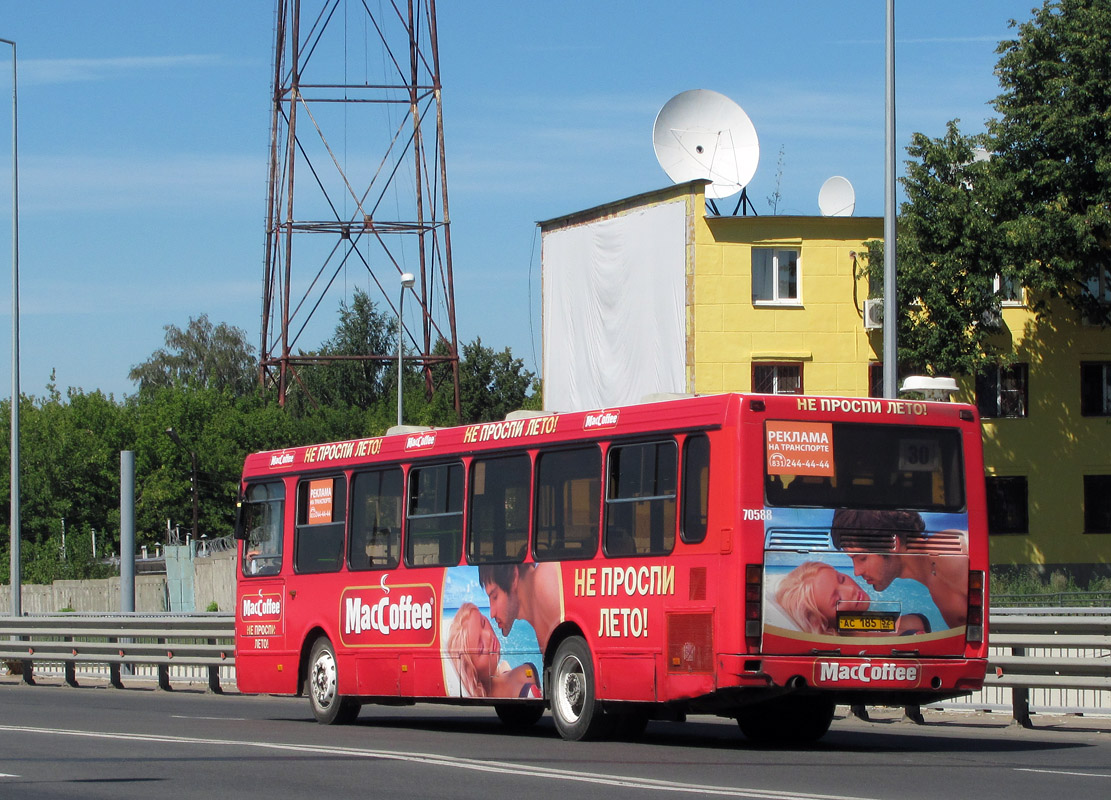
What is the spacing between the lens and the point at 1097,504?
48.7 m

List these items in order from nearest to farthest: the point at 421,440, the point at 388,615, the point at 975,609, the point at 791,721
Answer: the point at 975,609, the point at 791,721, the point at 421,440, the point at 388,615

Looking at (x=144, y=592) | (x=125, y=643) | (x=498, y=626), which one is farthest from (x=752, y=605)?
(x=144, y=592)

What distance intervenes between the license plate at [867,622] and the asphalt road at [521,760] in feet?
2.90

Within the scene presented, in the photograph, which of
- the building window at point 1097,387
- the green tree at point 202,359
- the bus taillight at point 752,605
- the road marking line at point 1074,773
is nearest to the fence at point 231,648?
the road marking line at point 1074,773

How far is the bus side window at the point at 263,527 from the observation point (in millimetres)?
18172

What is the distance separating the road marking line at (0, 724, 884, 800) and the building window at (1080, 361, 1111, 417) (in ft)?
128

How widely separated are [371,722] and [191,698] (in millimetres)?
5609

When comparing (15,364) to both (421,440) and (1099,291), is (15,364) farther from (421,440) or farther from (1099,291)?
(1099,291)

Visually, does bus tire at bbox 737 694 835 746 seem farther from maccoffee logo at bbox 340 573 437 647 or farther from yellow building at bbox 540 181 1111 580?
yellow building at bbox 540 181 1111 580

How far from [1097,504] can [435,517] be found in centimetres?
3682

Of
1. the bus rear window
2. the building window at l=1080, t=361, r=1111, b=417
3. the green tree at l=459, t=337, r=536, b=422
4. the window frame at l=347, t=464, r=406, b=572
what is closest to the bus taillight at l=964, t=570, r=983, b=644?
the bus rear window

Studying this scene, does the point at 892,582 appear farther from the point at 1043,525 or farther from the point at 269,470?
the point at 1043,525

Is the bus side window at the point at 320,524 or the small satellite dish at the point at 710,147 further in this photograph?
the small satellite dish at the point at 710,147

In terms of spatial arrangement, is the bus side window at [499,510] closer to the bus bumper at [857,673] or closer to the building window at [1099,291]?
the bus bumper at [857,673]
